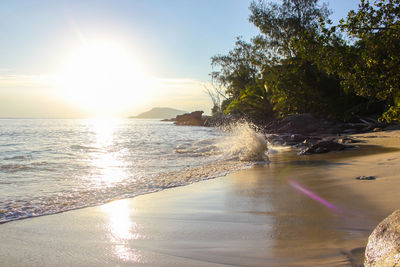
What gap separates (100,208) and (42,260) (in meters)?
1.89

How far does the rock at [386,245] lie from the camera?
2.03 metres

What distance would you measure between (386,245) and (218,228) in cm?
163

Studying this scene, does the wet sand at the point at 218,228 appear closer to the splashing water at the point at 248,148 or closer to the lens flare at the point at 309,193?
the lens flare at the point at 309,193

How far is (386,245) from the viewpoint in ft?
7.04

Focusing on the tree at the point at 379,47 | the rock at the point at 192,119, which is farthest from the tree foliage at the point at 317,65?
the rock at the point at 192,119

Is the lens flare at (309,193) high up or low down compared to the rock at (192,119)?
down

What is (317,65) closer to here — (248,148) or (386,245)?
(248,148)

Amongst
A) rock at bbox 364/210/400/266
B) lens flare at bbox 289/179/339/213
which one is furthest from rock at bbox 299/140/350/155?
rock at bbox 364/210/400/266

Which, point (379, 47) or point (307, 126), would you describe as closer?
point (379, 47)

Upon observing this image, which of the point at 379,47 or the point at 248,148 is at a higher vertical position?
the point at 379,47

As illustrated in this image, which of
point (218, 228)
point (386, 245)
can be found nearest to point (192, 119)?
point (218, 228)

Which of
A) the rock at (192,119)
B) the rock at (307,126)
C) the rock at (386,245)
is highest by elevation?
the rock at (192,119)

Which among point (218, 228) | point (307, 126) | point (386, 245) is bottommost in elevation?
point (218, 228)

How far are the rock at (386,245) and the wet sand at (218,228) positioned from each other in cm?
19
